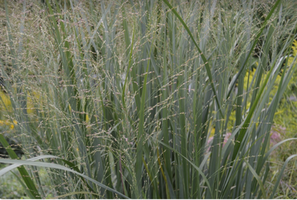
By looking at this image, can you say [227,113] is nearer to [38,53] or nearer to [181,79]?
[181,79]

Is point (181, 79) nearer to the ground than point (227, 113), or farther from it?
farther from it

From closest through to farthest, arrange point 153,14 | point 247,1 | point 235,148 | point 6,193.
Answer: point 235,148
point 153,14
point 247,1
point 6,193

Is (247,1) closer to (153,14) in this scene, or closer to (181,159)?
(153,14)

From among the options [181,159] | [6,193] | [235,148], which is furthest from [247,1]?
[6,193]

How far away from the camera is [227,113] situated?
1.21 m

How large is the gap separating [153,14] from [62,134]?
0.69 meters

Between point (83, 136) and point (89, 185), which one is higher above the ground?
point (83, 136)

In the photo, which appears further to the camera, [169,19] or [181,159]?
[169,19]

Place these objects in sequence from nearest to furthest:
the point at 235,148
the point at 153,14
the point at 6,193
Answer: the point at 235,148, the point at 153,14, the point at 6,193

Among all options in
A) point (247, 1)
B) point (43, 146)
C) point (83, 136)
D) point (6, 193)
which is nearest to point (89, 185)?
point (83, 136)

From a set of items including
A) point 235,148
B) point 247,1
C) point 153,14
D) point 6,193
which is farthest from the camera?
point 6,193

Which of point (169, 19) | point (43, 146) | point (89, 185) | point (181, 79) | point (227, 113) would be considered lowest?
point (89, 185)

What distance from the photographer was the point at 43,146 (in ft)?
4.15

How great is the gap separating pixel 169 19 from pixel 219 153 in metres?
0.65
